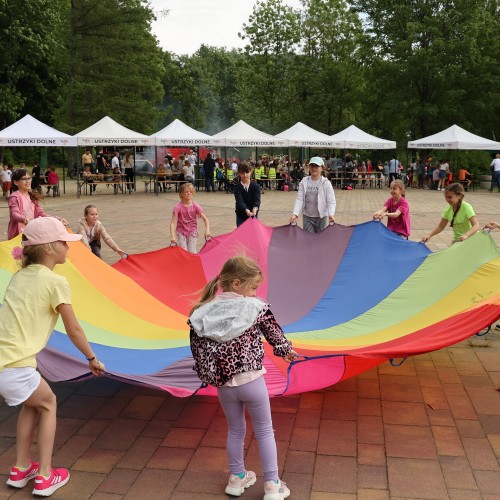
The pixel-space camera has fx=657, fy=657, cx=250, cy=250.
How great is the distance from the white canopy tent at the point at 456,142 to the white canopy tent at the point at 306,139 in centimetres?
387

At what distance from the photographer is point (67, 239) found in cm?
373

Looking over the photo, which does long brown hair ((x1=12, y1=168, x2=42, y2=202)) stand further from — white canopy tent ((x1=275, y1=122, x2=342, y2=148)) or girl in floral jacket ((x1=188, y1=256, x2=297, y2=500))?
white canopy tent ((x1=275, y1=122, x2=342, y2=148))

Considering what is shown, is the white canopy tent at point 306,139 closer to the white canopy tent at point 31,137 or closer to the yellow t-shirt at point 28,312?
the white canopy tent at point 31,137

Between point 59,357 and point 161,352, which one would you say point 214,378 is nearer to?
point 59,357

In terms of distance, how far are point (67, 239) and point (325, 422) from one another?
2.32 m

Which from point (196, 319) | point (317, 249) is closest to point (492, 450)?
point (196, 319)

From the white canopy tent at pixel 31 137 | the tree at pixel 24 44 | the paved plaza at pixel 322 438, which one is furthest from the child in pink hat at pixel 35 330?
the tree at pixel 24 44

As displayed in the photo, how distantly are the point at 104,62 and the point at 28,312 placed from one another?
102 ft

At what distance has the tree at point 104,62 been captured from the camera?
32250 mm

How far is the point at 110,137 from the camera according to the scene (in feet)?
82.2

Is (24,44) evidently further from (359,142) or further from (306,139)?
(359,142)

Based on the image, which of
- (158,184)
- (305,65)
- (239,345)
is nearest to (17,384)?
(239,345)

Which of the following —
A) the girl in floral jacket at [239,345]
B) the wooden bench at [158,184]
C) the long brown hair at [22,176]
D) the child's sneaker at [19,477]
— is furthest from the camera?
the wooden bench at [158,184]

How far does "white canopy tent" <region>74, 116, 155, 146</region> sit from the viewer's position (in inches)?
964
